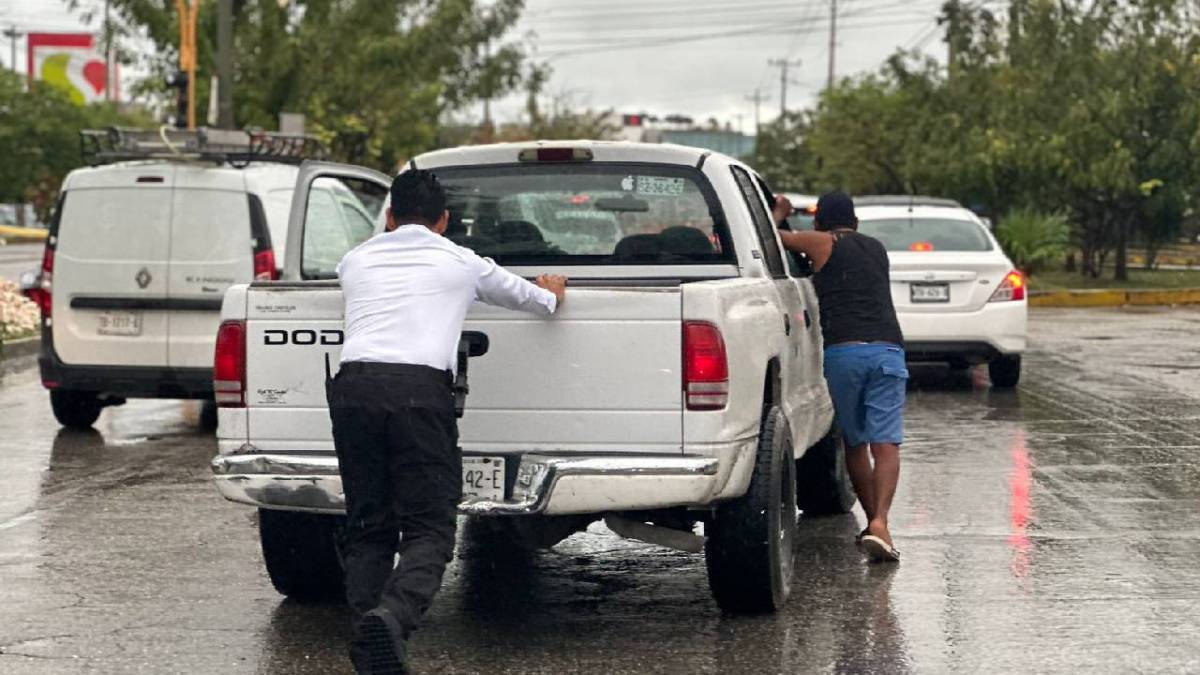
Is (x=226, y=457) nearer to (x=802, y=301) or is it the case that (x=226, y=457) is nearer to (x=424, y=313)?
(x=424, y=313)

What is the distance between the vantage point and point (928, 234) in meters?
17.2

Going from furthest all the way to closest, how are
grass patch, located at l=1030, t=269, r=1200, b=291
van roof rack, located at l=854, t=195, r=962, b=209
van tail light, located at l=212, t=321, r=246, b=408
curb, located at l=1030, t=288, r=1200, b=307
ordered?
grass patch, located at l=1030, t=269, r=1200, b=291 < curb, located at l=1030, t=288, r=1200, b=307 < van roof rack, located at l=854, t=195, r=962, b=209 < van tail light, located at l=212, t=321, r=246, b=408

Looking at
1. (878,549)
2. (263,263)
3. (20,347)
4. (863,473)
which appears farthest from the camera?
(20,347)

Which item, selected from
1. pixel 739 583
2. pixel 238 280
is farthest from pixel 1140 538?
pixel 238 280

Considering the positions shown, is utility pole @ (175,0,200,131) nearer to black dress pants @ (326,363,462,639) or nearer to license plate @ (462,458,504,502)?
license plate @ (462,458,504,502)

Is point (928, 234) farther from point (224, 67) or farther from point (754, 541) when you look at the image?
point (224, 67)

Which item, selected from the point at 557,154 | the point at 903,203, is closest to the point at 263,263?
the point at 557,154

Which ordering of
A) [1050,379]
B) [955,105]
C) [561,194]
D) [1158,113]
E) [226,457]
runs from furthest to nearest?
[955,105]
[1158,113]
[1050,379]
[561,194]
[226,457]

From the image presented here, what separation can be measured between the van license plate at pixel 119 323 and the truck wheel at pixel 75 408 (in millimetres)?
680

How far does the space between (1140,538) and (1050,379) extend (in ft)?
26.8

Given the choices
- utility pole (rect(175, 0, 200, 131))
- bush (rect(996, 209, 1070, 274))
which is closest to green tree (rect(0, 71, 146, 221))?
utility pole (rect(175, 0, 200, 131))

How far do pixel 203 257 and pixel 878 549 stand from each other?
20.9 ft

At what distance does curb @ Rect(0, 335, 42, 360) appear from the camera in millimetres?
19062

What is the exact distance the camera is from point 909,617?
740 cm
